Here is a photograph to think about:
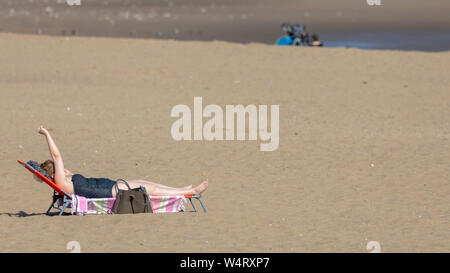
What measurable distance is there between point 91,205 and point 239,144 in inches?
246

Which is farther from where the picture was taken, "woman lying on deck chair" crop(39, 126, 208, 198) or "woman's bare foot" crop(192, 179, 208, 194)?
"woman's bare foot" crop(192, 179, 208, 194)

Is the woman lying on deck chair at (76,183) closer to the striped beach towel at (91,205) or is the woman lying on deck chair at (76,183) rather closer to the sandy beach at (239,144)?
the striped beach towel at (91,205)

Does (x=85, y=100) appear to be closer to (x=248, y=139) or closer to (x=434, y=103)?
(x=248, y=139)

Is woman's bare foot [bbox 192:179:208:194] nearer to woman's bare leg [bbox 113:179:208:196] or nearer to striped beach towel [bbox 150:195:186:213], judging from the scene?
woman's bare leg [bbox 113:179:208:196]

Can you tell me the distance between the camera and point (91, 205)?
37.1 feet

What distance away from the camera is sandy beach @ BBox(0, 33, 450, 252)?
10516 millimetres

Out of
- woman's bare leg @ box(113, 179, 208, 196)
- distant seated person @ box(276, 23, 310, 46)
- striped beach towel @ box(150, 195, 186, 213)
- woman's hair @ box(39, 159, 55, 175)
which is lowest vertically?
striped beach towel @ box(150, 195, 186, 213)

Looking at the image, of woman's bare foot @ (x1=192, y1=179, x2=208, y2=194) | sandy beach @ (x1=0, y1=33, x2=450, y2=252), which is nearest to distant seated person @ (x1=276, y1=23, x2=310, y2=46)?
sandy beach @ (x1=0, y1=33, x2=450, y2=252)

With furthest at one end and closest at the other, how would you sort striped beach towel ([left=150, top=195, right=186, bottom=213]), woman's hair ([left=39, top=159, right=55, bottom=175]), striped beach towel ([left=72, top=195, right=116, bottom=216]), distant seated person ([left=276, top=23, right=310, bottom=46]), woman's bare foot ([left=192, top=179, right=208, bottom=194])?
distant seated person ([left=276, top=23, right=310, bottom=46])
woman's bare foot ([left=192, top=179, right=208, bottom=194])
striped beach towel ([left=150, top=195, right=186, bottom=213])
woman's hair ([left=39, top=159, right=55, bottom=175])
striped beach towel ([left=72, top=195, right=116, bottom=216])

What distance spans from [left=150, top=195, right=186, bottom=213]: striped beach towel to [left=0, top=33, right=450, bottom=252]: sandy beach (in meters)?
0.21

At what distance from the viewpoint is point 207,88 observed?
24.6 m

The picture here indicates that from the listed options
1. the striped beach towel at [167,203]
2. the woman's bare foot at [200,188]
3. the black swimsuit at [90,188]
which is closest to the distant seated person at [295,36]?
the woman's bare foot at [200,188]

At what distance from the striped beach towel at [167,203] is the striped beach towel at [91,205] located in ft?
1.75
